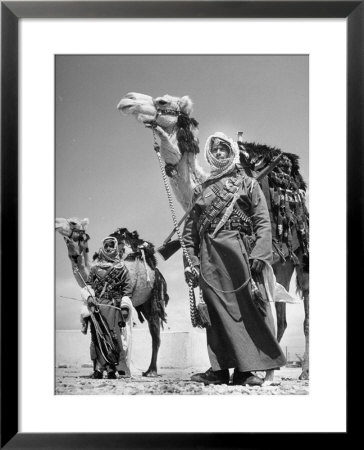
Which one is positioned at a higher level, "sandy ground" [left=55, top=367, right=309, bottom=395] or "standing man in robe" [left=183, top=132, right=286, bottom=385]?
"standing man in robe" [left=183, top=132, right=286, bottom=385]

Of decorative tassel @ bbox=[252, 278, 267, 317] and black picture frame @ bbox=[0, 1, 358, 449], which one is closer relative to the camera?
black picture frame @ bbox=[0, 1, 358, 449]

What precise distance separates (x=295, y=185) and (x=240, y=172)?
0.59 ft

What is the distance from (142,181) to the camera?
6.15 ft

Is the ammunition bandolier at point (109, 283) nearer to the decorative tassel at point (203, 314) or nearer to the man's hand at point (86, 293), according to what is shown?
the man's hand at point (86, 293)

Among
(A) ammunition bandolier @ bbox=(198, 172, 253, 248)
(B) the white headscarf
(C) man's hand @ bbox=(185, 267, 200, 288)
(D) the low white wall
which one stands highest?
(B) the white headscarf

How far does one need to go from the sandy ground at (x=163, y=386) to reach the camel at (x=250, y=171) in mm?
47

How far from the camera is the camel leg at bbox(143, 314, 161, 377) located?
1845 mm

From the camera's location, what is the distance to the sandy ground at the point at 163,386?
1827 millimetres

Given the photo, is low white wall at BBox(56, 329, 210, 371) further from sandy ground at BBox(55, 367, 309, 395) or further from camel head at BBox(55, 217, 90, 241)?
camel head at BBox(55, 217, 90, 241)

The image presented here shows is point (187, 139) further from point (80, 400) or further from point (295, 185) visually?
point (80, 400)

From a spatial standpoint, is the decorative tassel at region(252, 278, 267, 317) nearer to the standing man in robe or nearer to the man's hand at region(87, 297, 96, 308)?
the standing man in robe

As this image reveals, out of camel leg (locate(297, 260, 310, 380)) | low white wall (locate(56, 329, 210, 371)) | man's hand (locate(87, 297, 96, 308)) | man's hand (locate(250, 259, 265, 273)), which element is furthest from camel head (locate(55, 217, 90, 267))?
camel leg (locate(297, 260, 310, 380))
